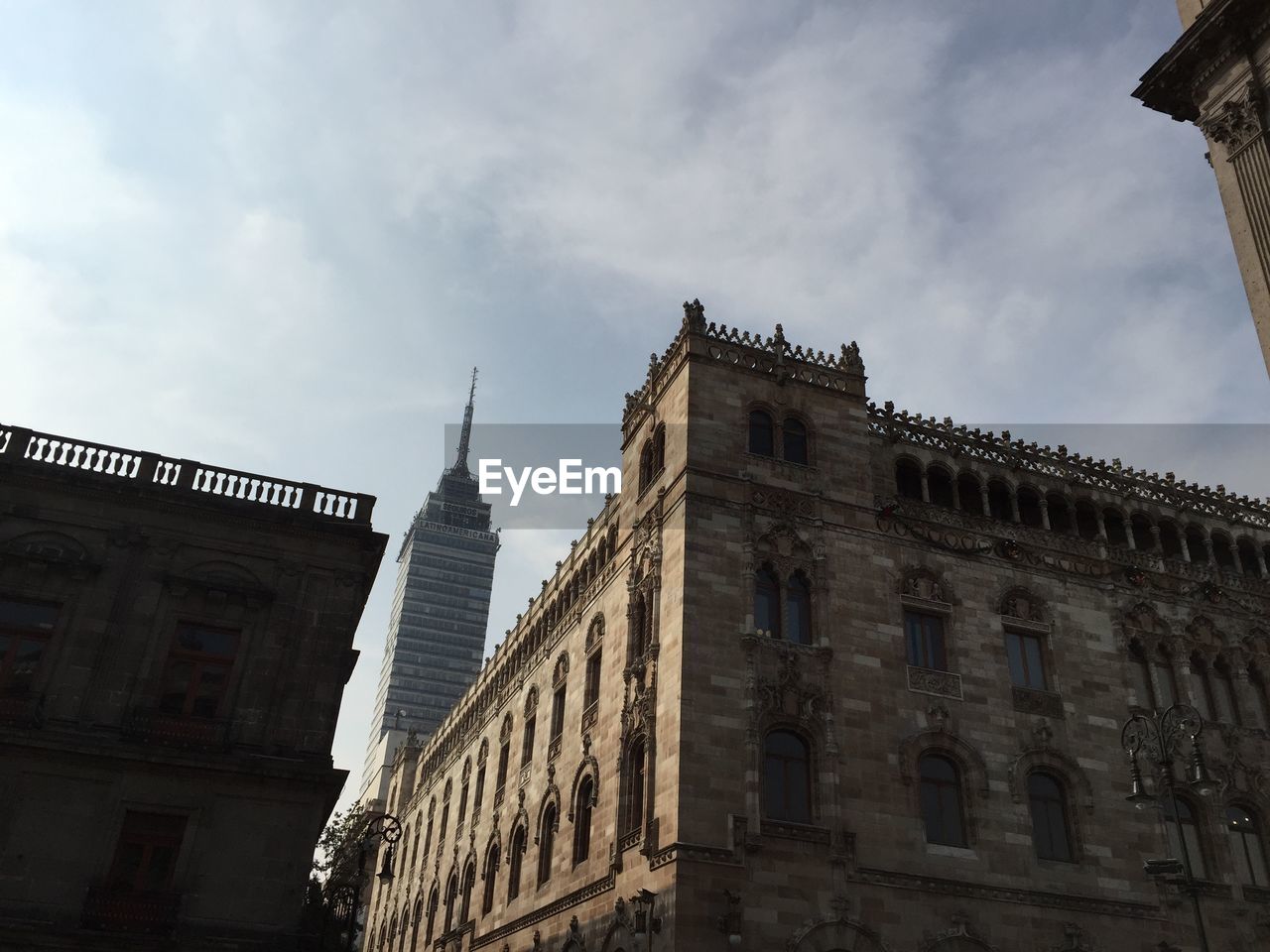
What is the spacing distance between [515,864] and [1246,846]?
2520cm

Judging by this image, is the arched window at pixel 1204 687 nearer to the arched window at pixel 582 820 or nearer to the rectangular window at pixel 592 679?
the rectangular window at pixel 592 679

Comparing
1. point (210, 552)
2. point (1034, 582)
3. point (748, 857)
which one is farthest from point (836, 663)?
point (210, 552)

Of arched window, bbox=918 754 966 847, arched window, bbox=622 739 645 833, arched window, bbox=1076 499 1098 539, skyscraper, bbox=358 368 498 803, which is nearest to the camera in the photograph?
arched window, bbox=918 754 966 847

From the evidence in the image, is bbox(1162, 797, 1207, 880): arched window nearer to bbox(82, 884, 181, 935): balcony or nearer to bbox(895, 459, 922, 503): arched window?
bbox(895, 459, 922, 503): arched window

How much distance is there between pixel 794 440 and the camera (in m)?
34.2

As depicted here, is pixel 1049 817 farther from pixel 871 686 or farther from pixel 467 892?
pixel 467 892

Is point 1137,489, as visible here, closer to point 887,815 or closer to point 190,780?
point 887,815

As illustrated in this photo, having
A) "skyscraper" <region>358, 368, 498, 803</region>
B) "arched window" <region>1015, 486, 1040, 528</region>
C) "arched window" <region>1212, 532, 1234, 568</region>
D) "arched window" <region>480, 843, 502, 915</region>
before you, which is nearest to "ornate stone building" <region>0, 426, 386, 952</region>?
"arched window" <region>480, 843, 502, 915</region>

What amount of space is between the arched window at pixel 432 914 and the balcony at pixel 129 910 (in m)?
30.1

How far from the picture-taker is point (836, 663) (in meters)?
30.2

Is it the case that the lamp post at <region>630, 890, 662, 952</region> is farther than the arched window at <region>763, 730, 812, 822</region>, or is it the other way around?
the arched window at <region>763, 730, 812, 822</region>

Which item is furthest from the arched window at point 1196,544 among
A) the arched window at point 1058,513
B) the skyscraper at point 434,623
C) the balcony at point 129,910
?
the skyscraper at point 434,623

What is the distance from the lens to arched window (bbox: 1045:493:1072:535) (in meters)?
36.3

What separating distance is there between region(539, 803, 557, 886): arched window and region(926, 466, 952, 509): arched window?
1744 cm
